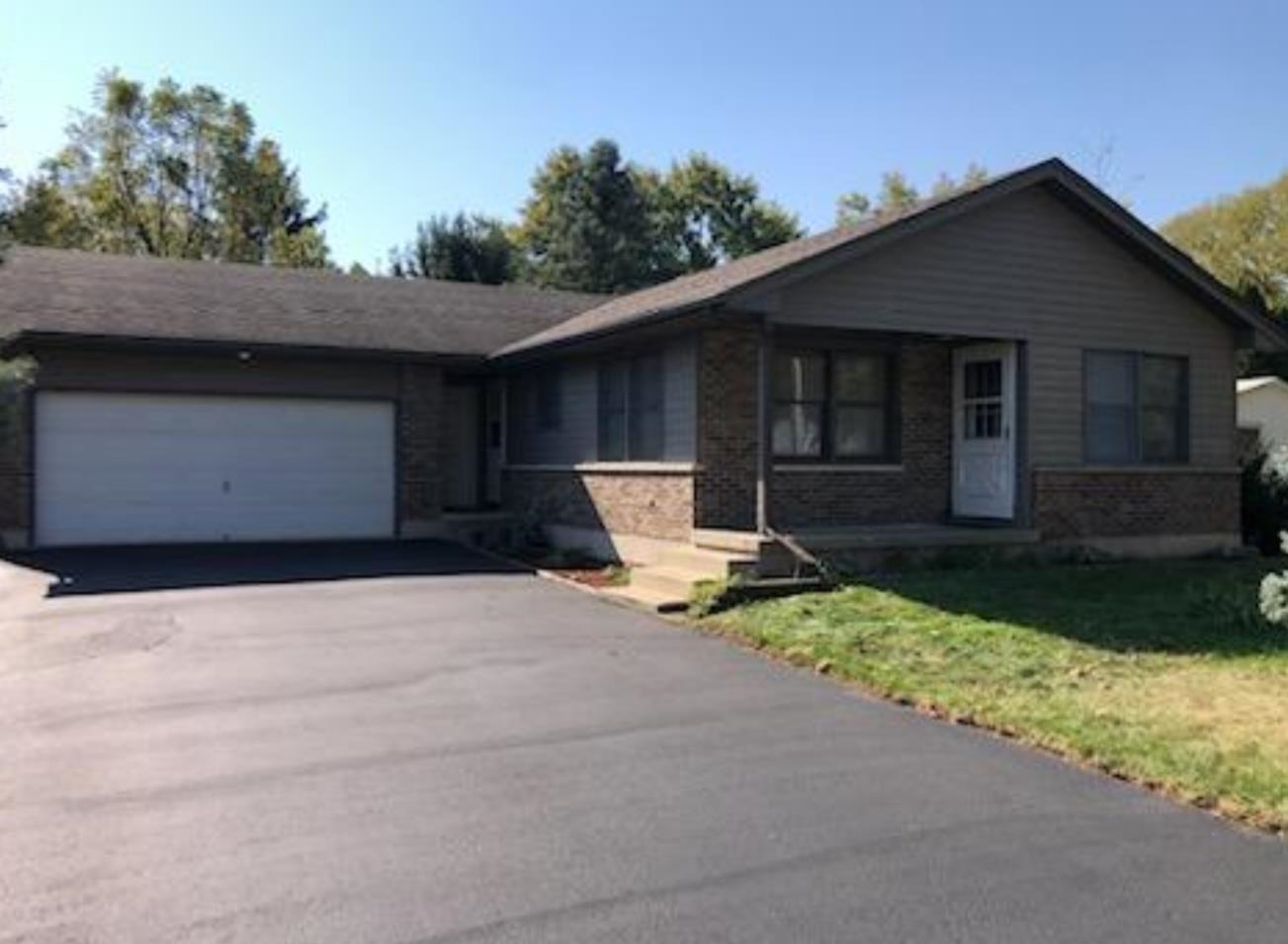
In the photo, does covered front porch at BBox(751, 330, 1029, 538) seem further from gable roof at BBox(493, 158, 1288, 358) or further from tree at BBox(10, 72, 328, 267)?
tree at BBox(10, 72, 328, 267)

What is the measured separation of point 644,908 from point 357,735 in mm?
3318

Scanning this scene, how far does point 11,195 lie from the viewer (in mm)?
11016

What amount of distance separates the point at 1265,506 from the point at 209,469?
15.2 m

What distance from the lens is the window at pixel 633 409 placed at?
17094 millimetres

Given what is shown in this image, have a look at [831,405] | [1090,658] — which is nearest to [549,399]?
[831,405]

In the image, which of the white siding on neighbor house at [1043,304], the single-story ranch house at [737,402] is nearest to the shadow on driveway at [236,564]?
the single-story ranch house at [737,402]

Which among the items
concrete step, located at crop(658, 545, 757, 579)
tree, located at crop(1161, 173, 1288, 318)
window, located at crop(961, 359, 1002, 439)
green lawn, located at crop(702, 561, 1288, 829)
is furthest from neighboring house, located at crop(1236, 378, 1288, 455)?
concrete step, located at crop(658, 545, 757, 579)

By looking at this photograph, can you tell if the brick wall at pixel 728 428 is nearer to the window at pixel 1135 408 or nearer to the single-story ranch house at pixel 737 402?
the single-story ranch house at pixel 737 402

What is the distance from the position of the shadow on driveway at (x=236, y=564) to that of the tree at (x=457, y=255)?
27.9 metres

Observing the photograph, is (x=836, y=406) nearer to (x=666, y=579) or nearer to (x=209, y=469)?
(x=666, y=579)

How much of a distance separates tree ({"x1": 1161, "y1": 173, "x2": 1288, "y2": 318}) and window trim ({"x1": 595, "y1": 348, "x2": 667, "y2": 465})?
38232 mm

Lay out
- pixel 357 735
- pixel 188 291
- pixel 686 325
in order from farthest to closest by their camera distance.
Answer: pixel 188 291 < pixel 686 325 < pixel 357 735

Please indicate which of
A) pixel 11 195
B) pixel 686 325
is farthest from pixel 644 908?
pixel 686 325

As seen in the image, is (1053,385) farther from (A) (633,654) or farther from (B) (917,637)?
(A) (633,654)
